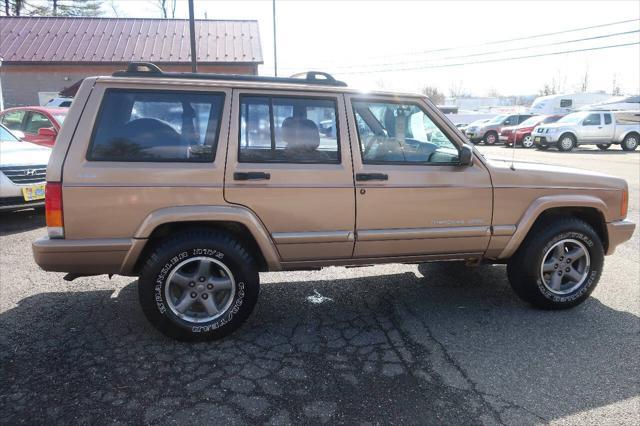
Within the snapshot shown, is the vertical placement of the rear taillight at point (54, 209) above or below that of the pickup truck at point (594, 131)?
below

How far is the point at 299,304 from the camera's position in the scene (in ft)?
13.1

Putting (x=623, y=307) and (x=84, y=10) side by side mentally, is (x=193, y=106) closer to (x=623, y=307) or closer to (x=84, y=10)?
(x=623, y=307)

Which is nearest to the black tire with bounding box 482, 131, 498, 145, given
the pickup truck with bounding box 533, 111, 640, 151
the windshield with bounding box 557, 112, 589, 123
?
the pickup truck with bounding box 533, 111, 640, 151

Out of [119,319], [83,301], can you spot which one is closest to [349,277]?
[119,319]

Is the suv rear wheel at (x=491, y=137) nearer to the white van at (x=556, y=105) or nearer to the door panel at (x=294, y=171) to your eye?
the white van at (x=556, y=105)

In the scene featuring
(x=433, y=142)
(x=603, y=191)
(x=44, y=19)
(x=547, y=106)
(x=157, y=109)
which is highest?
(x=44, y=19)

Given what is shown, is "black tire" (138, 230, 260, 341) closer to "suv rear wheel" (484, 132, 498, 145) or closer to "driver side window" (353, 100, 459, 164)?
"driver side window" (353, 100, 459, 164)

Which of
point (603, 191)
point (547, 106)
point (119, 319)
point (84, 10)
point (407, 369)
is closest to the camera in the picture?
point (407, 369)

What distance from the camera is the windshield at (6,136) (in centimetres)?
734

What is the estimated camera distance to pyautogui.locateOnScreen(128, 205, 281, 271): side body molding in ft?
10.1

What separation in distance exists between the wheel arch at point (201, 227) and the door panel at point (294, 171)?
77 millimetres

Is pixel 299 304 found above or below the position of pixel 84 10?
below

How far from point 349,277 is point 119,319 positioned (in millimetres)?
2221

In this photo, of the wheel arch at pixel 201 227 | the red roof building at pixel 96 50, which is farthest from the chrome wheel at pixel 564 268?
the red roof building at pixel 96 50
